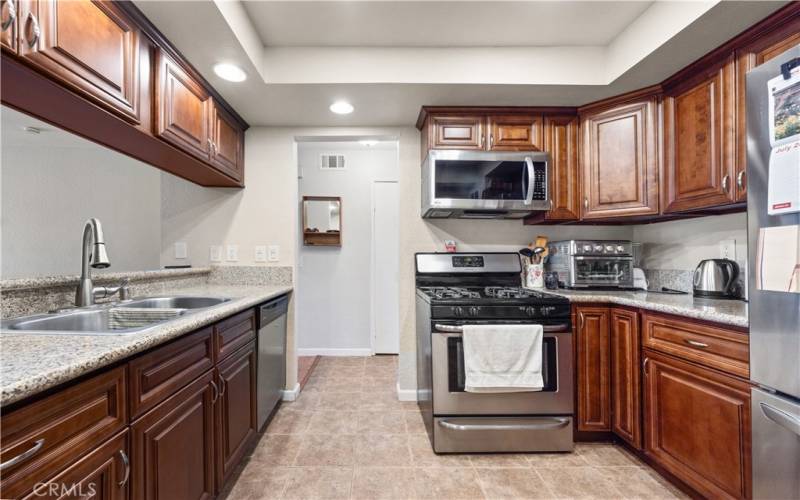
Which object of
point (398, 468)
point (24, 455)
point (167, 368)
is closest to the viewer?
point (24, 455)

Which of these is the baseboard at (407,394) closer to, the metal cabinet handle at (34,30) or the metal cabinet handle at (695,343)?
the metal cabinet handle at (695,343)

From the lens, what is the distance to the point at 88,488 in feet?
2.57

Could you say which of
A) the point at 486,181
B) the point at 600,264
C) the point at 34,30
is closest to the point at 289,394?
the point at 486,181

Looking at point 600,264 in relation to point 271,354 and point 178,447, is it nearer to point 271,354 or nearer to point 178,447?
point 271,354

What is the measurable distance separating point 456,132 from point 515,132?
42 centimetres

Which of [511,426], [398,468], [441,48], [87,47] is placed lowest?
[398,468]

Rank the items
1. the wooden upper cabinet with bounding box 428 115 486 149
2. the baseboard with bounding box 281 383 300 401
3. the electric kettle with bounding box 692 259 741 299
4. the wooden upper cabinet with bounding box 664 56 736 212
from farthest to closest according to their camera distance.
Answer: the baseboard with bounding box 281 383 300 401
the wooden upper cabinet with bounding box 428 115 486 149
the electric kettle with bounding box 692 259 741 299
the wooden upper cabinet with bounding box 664 56 736 212

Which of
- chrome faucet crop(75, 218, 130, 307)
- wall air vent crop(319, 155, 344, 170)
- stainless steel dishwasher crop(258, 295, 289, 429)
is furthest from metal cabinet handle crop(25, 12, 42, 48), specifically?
wall air vent crop(319, 155, 344, 170)

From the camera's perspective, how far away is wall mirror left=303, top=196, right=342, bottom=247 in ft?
12.1

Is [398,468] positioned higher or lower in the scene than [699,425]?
lower

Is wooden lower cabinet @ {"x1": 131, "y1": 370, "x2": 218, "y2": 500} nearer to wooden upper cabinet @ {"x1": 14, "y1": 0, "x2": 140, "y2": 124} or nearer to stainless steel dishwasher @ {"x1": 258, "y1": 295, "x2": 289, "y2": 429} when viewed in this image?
stainless steel dishwasher @ {"x1": 258, "y1": 295, "x2": 289, "y2": 429}

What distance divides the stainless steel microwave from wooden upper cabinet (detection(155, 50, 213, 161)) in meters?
1.37

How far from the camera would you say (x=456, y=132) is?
7.47 ft

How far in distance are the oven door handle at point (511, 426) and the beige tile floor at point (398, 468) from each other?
156mm
